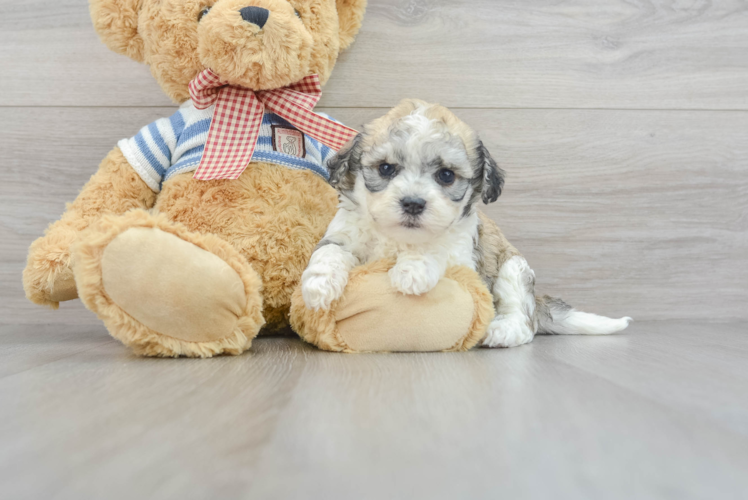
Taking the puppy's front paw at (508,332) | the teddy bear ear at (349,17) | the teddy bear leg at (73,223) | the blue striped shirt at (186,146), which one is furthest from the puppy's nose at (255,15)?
the puppy's front paw at (508,332)

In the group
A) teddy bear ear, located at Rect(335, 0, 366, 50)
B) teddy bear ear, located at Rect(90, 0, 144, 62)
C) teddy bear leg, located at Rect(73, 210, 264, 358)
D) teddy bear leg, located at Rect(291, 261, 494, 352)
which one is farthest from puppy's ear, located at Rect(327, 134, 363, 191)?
teddy bear ear, located at Rect(90, 0, 144, 62)

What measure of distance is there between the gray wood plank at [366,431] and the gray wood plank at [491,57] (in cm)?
121

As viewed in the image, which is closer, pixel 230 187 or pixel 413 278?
pixel 413 278

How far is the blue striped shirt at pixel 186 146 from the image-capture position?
5.12ft

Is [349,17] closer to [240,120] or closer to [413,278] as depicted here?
[240,120]

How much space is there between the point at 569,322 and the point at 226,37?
1.33m

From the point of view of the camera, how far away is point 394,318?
1.26 meters

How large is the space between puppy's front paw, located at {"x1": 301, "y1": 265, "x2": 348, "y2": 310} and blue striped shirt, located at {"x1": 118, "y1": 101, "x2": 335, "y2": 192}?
0.47 metres

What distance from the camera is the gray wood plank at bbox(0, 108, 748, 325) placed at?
2023 mm

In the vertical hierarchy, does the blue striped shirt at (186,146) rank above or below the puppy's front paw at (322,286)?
above

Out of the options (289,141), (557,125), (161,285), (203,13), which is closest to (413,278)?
(161,285)

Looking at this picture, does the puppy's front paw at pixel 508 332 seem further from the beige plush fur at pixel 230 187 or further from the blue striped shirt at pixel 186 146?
the blue striped shirt at pixel 186 146

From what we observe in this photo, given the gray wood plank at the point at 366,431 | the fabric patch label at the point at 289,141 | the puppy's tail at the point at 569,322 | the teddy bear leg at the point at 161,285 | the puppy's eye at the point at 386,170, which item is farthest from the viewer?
the puppy's tail at the point at 569,322

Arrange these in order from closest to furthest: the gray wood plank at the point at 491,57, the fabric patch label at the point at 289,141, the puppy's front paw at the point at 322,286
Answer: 1. the puppy's front paw at the point at 322,286
2. the fabric patch label at the point at 289,141
3. the gray wood plank at the point at 491,57
